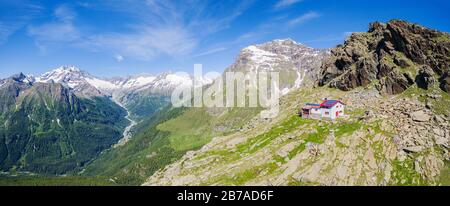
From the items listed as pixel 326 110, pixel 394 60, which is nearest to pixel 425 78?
pixel 394 60

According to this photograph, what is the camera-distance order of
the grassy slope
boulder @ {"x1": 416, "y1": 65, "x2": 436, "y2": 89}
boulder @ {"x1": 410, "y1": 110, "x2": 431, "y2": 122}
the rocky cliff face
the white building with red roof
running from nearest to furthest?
the grassy slope, boulder @ {"x1": 410, "y1": 110, "x2": 431, "y2": 122}, boulder @ {"x1": 416, "y1": 65, "x2": 436, "y2": 89}, the rocky cliff face, the white building with red roof

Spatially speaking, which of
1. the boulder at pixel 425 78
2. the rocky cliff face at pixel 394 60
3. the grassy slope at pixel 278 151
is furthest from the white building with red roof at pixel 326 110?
the boulder at pixel 425 78

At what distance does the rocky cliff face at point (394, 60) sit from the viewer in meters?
118

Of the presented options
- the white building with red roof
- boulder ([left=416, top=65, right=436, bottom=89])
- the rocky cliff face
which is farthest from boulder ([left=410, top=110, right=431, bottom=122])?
the white building with red roof

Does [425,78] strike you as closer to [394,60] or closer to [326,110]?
[394,60]

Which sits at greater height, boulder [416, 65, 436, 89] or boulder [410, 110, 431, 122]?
boulder [416, 65, 436, 89]

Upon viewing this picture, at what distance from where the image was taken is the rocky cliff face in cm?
11801

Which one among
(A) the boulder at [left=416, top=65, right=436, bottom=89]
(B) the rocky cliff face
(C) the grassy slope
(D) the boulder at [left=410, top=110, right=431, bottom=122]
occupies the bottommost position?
(C) the grassy slope

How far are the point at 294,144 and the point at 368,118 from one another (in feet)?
82.3

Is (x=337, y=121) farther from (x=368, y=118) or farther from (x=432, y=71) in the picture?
(x=432, y=71)

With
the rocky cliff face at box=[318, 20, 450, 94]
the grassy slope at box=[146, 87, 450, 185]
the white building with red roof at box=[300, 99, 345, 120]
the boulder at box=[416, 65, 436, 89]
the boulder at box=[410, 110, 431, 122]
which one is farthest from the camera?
the white building with red roof at box=[300, 99, 345, 120]

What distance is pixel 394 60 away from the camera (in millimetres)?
133250

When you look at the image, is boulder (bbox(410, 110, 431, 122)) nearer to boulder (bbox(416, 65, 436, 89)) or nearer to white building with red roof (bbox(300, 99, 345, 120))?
boulder (bbox(416, 65, 436, 89))
